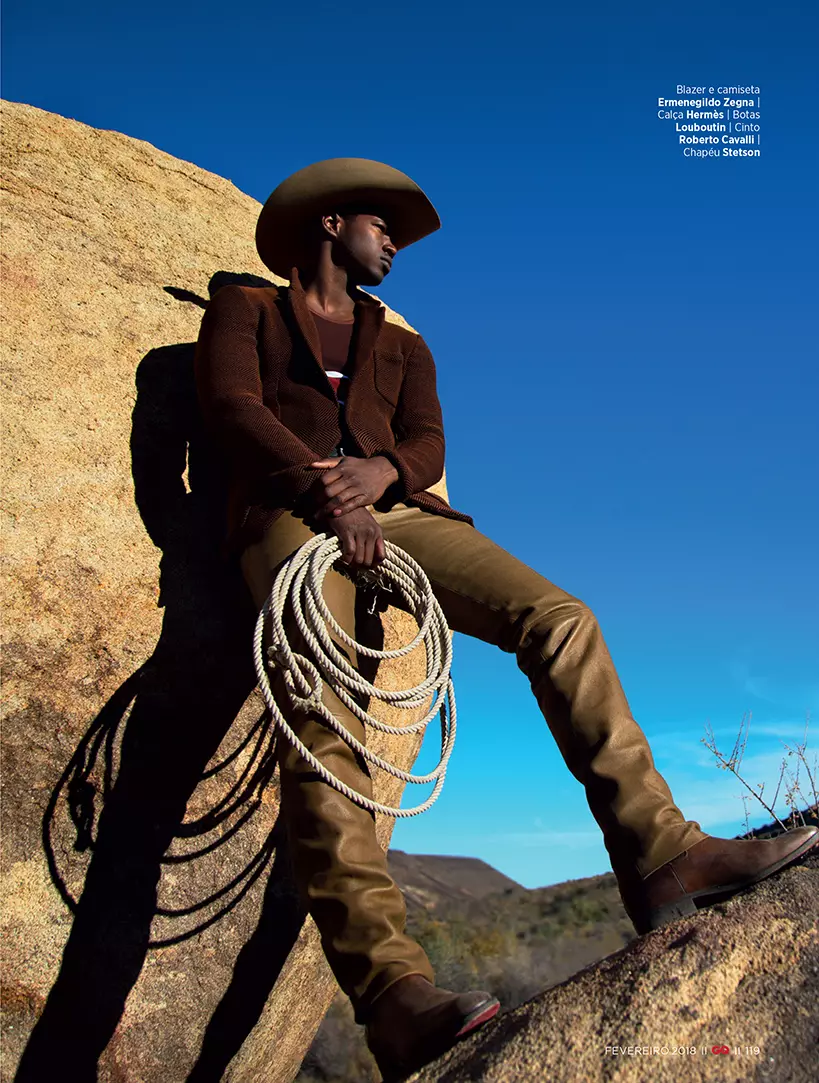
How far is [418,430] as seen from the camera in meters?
3.39

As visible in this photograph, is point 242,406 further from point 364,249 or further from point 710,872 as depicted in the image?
point 710,872

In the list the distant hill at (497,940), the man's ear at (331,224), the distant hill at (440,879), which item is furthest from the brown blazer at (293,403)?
the distant hill at (440,879)

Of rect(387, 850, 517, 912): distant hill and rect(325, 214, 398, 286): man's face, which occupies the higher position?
rect(325, 214, 398, 286): man's face

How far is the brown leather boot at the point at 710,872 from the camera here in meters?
2.16

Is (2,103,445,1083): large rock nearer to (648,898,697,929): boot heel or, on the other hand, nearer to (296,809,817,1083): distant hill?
(648,898,697,929): boot heel

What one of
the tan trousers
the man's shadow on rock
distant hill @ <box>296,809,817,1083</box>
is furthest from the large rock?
distant hill @ <box>296,809,817,1083</box>

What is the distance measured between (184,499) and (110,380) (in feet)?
1.62

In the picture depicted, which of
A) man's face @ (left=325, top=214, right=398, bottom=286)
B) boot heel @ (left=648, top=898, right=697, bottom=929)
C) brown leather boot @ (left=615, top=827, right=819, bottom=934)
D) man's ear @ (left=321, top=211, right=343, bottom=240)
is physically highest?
man's ear @ (left=321, top=211, right=343, bottom=240)

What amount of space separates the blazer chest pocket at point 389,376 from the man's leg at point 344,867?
112cm

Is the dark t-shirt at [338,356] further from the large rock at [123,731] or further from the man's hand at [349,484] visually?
the large rock at [123,731]

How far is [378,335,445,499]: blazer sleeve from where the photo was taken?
9.96 ft

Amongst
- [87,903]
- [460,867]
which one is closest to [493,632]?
[87,903]

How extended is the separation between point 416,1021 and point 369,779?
2.22 feet

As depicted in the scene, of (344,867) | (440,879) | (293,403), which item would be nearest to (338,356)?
(293,403)
